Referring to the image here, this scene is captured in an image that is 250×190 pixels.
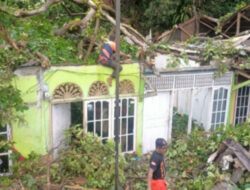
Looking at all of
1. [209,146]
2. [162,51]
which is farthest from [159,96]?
[209,146]

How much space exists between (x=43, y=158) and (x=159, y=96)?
3.72 m

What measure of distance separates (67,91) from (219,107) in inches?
209

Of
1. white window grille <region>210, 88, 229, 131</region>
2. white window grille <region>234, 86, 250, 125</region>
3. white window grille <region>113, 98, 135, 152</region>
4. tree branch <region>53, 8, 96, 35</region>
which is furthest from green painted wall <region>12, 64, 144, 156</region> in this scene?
white window grille <region>234, 86, 250, 125</region>

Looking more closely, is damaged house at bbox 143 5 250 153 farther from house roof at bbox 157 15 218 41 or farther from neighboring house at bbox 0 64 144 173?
house roof at bbox 157 15 218 41

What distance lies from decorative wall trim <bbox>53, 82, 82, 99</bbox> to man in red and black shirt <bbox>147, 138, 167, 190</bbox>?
2.82 m

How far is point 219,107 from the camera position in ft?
30.9

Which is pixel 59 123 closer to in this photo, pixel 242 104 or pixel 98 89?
pixel 98 89

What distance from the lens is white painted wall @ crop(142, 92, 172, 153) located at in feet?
26.9

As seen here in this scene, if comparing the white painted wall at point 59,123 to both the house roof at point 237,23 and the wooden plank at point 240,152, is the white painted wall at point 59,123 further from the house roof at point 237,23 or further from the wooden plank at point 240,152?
the house roof at point 237,23

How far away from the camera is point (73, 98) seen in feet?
22.9

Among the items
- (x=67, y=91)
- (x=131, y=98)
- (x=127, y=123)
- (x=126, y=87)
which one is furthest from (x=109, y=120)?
(x=67, y=91)

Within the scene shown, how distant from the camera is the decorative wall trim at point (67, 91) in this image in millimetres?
6777

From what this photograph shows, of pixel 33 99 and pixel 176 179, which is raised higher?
pixel 33 99

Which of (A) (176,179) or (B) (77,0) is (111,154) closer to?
(A) (176,179)
